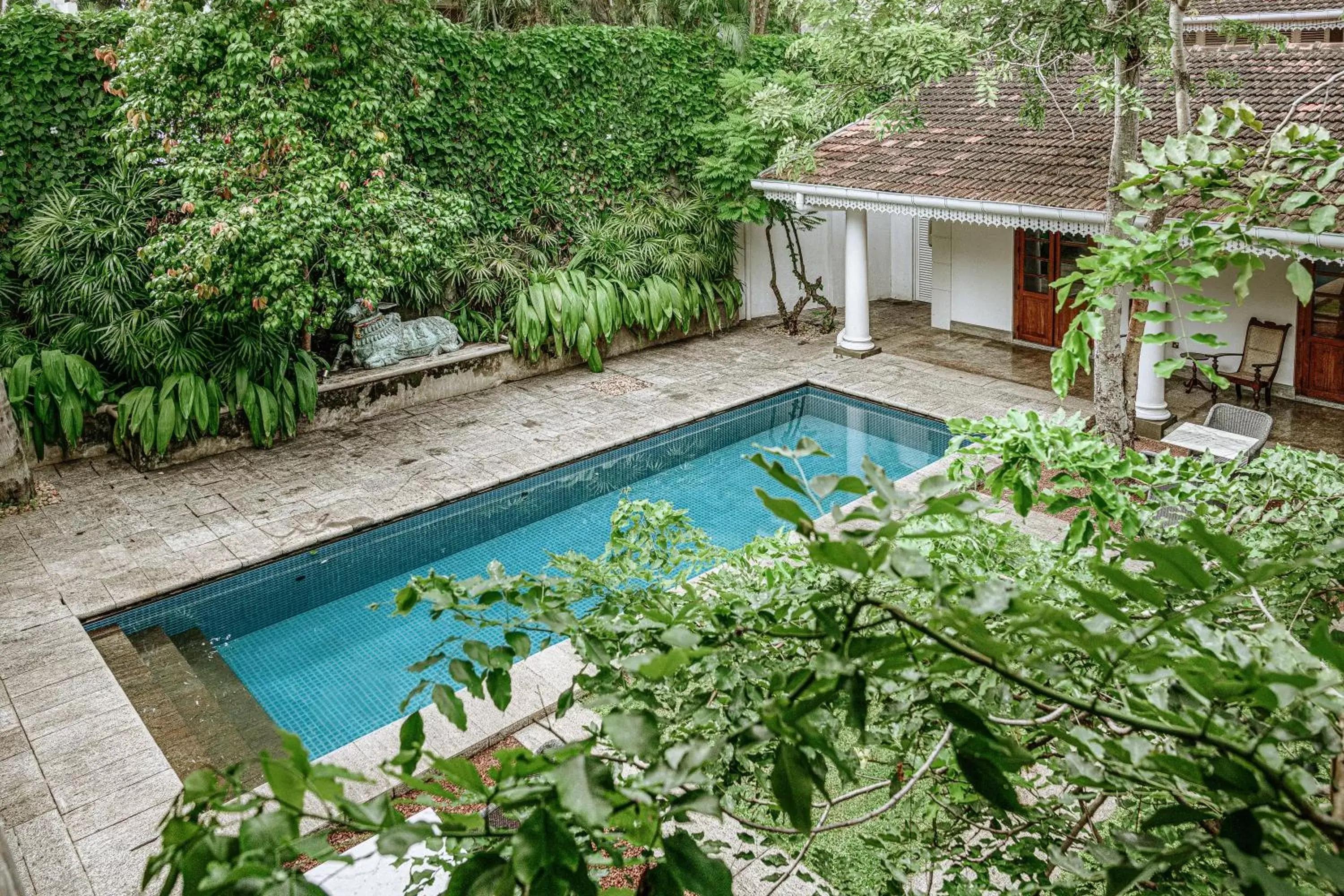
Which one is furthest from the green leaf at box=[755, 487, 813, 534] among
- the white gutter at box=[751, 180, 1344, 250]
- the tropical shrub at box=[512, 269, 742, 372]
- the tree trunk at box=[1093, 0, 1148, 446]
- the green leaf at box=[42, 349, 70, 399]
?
the tropical shrub at box=[512, 269, 742, 372]

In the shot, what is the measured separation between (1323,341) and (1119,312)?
13.3ft

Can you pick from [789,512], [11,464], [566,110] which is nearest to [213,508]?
[11,464]

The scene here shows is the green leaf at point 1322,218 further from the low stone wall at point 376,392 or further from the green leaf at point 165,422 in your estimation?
the low stone wall at point 376,392

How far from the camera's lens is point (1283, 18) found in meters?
15.7

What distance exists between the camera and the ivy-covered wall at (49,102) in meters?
10.7

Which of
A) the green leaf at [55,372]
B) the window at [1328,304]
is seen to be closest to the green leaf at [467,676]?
the green leaf at [55,372]

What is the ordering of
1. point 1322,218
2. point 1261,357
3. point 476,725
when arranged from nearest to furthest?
1. point 1322,218
2. point 476,725
3. point 1261,357

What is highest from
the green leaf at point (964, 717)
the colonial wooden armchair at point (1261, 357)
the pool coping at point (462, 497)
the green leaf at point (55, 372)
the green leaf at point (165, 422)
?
the green leaf at point (964, 717)

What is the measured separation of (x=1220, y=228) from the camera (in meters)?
2.09

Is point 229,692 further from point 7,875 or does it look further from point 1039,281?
point 1039,281

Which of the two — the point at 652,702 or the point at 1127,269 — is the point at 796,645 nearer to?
the point at 652,702

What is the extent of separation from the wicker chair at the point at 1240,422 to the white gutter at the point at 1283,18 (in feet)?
Result: 27.7

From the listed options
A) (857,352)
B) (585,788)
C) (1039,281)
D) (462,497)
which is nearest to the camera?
(585,788)

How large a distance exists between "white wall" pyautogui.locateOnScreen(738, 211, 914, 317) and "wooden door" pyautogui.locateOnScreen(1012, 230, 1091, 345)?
2884 millimetres
